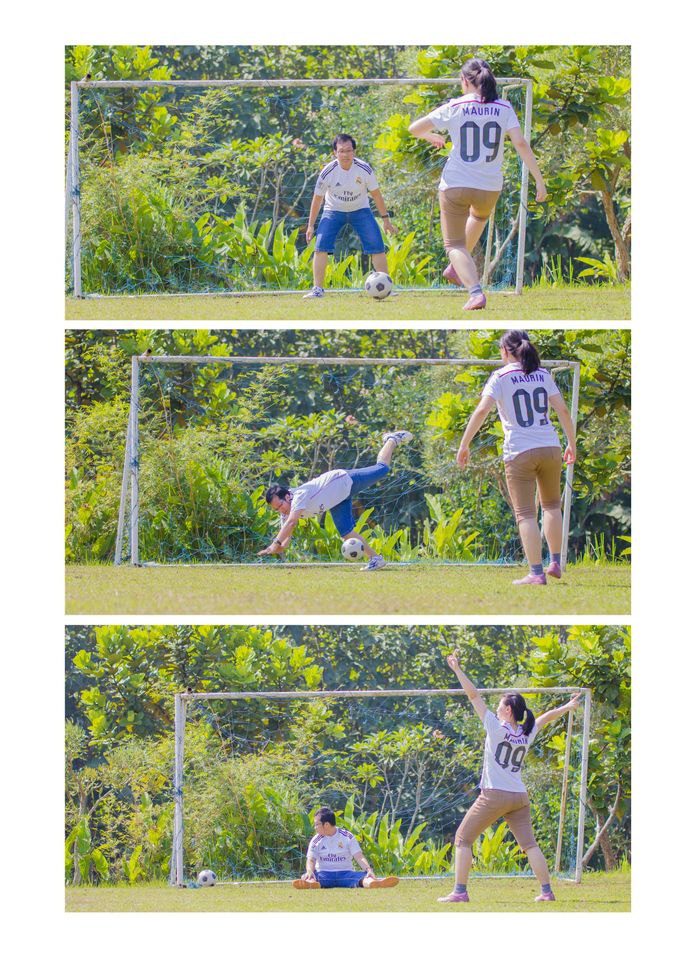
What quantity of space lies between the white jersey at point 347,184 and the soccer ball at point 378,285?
56cm

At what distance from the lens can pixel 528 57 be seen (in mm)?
12586

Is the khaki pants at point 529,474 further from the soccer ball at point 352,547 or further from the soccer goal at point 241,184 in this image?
the soccer goal at point 241,184

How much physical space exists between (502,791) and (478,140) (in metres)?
4.64

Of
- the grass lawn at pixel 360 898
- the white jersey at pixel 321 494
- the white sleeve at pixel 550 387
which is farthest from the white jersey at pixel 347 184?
the grass lawn at pixel 360 898

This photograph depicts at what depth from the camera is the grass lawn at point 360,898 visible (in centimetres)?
961

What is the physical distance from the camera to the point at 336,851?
35.0 ft

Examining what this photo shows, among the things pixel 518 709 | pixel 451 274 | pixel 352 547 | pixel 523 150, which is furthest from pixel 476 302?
pixel 518 709

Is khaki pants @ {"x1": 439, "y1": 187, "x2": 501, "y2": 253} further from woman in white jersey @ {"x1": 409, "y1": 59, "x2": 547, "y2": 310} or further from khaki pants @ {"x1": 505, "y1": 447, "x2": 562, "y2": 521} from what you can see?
khaki pants @ {"x1": 505, "y1": 447, "x2": 562, "y2": 521}

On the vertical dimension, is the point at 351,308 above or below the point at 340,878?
above

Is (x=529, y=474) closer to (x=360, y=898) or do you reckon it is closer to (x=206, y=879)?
(x=360, y=898)

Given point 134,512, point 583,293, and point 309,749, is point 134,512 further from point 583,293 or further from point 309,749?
point 583,293

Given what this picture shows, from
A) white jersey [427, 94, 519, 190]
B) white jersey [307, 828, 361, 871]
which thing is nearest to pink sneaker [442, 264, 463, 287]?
white jersey [427, 94, 519, 190]

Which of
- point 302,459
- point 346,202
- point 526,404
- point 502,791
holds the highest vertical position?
point 346,202

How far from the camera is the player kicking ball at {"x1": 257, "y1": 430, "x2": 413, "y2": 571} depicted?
11062 millimetres
